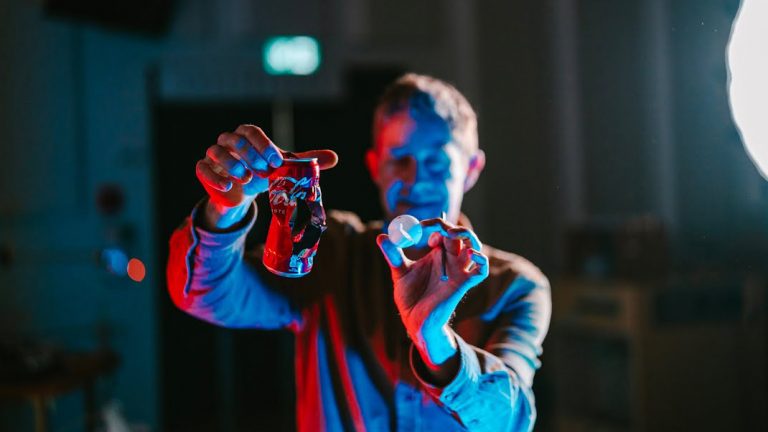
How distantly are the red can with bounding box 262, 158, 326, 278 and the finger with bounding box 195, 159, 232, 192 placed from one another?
7cm

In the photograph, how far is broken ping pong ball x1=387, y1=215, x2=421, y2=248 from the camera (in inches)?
24.9

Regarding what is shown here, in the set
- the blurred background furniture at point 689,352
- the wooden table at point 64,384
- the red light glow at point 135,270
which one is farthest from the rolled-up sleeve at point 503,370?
the blurred background furniture at point 689,352

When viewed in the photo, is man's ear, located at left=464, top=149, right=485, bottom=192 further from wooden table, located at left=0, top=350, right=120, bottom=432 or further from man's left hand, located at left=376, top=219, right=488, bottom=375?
wooden table, located at left=0, top=350, right=120, bottom=432

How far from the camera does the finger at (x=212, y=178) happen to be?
695mm

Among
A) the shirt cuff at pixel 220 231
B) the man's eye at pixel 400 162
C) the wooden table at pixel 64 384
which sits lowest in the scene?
the wooden table at pixel 64 384

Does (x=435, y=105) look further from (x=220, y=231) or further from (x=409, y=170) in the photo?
(x=220, y=231)

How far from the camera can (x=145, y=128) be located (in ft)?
11.0

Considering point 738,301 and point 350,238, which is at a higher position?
point 350,238

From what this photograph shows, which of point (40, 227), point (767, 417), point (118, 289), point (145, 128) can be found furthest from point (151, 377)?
point (767, 417)

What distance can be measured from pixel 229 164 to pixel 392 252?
174 mm

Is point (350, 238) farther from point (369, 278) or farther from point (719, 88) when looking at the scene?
point (719, 88)

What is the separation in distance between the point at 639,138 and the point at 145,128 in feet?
7.58

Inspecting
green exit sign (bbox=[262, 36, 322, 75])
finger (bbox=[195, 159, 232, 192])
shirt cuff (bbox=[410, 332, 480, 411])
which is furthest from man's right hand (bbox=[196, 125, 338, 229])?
green exit sign (bbox=[262, 36, 322, 75])

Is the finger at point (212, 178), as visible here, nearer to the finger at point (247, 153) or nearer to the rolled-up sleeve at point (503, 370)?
the finger at point (247, 153)
